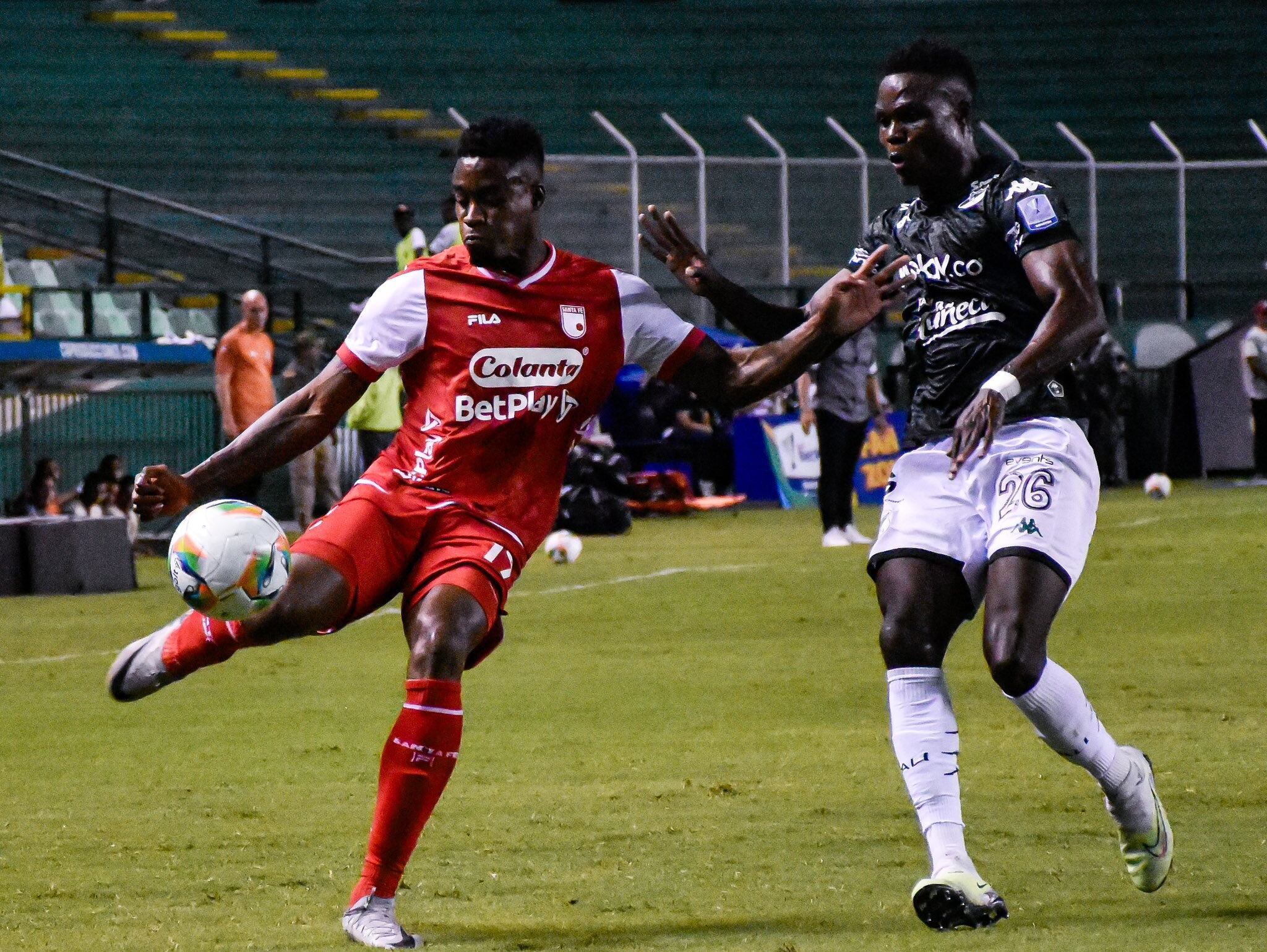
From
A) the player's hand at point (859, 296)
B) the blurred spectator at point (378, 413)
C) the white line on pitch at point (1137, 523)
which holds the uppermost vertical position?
the player's hand at point (859, 296)

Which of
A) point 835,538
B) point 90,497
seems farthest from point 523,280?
point 90,497

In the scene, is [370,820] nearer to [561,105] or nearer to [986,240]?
[986,240]

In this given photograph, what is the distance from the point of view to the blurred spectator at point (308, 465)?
733 inches

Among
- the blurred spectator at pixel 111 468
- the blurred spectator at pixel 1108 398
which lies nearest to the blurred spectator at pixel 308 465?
the blurred spectator at pixel 111 468

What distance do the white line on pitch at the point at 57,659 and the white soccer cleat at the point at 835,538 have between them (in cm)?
700

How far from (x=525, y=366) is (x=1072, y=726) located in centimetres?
176

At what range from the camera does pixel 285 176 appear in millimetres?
28875

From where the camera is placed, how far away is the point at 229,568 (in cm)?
520

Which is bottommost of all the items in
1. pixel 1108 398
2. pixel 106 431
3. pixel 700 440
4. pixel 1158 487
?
pixel 1158 487

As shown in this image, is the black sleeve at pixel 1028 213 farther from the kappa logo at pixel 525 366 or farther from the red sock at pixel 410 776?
the red sock at pixel 410 776

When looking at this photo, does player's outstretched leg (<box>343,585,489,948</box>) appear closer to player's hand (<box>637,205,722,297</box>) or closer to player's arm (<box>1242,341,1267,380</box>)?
player's hand (<box>637,205,722,297</box>)

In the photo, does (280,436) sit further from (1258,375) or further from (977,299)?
(1258,375)

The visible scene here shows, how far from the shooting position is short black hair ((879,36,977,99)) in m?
5.51

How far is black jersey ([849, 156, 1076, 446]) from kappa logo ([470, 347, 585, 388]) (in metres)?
0.98
